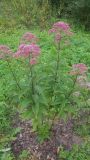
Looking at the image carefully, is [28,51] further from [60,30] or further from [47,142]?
[47,142]

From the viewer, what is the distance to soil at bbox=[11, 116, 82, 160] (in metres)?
4.30

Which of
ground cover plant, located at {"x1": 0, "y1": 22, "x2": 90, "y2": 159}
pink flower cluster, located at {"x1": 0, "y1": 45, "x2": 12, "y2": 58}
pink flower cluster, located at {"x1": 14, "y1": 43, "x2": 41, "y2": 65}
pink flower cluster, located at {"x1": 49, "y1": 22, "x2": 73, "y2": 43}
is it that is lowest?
ground cover plant, located at {"x1": 0, "y1": 22, "x2": 90, "y2": 159}

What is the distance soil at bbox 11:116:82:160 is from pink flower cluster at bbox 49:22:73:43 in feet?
→ 4.64

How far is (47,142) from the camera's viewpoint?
14.4 ft

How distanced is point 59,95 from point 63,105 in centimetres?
12

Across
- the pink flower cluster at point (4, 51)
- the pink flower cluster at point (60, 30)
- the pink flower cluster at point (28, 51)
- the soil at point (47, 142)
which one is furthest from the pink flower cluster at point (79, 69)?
the soil at point (47, 142)

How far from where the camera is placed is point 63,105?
3.88m

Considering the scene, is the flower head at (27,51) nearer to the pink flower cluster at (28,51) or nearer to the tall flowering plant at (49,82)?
the pink flower cluster at (28,51)

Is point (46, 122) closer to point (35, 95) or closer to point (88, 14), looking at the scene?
point (35, 95)

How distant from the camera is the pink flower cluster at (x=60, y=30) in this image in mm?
3572

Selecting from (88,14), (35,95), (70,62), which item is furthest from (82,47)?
(35,95)

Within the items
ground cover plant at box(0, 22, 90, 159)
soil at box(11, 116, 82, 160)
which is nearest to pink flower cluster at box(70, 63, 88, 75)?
ground cover plant at box(0, 22, 90, 159)

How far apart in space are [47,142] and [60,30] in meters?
1.53

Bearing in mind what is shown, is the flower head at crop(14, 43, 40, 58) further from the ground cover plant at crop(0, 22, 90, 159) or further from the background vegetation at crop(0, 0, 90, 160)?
the background vegetation at crop(0, 0, 90, 160)
